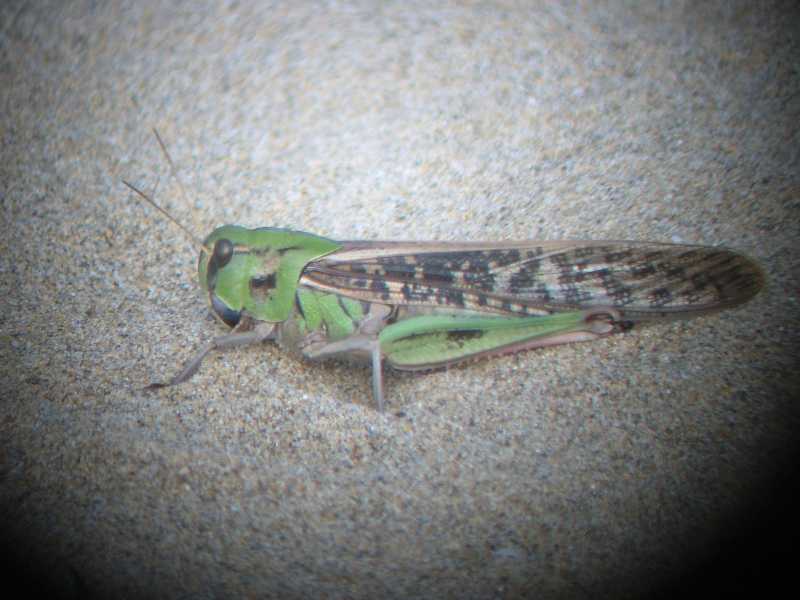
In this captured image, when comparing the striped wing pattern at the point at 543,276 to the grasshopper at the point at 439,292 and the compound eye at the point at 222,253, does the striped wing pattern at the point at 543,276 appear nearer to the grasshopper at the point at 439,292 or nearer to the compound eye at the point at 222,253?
the grasshopper at the point at 439,292

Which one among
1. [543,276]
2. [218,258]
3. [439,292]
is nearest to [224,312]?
[218,258]

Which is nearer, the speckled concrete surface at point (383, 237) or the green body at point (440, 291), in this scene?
the speckled concrete surface at point (383, 237)

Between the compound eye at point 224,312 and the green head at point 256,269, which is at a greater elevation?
the green head at point 256,269

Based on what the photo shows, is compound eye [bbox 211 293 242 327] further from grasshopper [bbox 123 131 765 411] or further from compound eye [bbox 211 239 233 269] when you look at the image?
compound eye [bbox 211 239 233 269]

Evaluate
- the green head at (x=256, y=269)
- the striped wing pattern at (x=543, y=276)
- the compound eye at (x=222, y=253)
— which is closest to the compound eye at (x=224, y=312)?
the green head at (x=256, y=269)

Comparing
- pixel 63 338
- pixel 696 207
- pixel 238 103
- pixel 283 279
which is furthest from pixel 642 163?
pixel 63 338

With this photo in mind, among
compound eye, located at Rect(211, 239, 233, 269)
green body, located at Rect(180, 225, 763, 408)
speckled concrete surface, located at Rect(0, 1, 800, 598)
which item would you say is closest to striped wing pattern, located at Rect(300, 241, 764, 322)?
green body, located at Rect(180, 225, 763, 408)

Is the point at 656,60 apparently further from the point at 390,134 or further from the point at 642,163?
the point at 390,134
